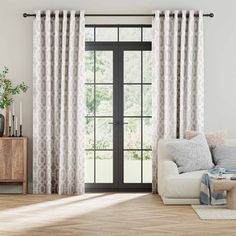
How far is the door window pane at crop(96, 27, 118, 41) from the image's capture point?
31.2ft

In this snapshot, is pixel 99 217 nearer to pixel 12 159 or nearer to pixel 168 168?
pixel 168 168

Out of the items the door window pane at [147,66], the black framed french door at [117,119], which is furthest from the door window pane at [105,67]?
the door window pane at [147,66]

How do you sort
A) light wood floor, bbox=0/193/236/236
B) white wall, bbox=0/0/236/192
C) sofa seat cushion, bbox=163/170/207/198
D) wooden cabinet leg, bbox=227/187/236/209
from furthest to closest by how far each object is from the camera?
white wall, bbox=0/0/236/192 → sofa seat cushion, bbox=163/170/207/198 → wooden cabinet leg, bbox=227/187/236/209 → light wood floor, bbox=0/193/236/236

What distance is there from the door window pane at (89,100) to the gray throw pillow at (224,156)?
1.88 metres

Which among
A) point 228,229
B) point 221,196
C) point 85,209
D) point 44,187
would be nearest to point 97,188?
point 44,187

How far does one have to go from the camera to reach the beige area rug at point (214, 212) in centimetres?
716

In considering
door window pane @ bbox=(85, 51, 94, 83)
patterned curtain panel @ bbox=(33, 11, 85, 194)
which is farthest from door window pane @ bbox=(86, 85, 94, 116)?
patterned curtain panel @ bbox=(33, 11, 85, 194)

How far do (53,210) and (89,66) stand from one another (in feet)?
8.44

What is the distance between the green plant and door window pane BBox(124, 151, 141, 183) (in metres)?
1.78

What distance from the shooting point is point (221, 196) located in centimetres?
796

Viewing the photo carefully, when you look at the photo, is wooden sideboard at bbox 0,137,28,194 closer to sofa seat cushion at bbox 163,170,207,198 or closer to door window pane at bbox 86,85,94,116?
door window pane at bbox 86,85,94,116

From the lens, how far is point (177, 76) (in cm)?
942

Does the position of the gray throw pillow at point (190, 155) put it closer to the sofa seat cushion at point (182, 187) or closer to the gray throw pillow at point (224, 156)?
the gray throw pillow at point (224, 156)

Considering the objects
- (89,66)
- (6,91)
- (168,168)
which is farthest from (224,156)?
(6,91)
